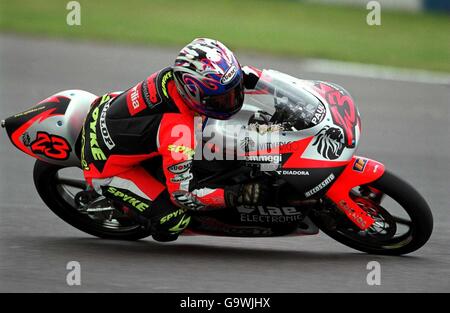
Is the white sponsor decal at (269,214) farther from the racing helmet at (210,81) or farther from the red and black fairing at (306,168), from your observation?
the racing helmet at (210,81)

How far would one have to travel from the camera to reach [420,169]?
8.90 m

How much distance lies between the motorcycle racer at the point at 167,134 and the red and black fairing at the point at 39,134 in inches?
7.3

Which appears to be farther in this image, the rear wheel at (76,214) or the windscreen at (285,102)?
the rear wheel at (76,214)

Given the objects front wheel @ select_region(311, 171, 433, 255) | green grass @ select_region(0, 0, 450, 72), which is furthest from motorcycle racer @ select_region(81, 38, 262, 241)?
green grass @ select_region(0, 0, 450, 72)

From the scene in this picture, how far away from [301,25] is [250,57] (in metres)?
3.58

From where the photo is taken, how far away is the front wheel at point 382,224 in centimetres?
577

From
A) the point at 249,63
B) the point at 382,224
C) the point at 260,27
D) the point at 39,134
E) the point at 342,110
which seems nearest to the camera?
the point at 342,110

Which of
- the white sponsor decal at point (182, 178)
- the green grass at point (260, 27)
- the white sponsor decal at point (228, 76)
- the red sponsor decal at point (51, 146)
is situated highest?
the green grass at point (260, 27)

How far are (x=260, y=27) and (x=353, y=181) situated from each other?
10.9 m

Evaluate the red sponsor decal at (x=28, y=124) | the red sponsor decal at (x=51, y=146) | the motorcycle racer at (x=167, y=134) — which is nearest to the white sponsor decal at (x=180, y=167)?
the motorcycle racer at (x=167, y=134)

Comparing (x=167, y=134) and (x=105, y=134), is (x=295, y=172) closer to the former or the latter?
(x=167, y=134)

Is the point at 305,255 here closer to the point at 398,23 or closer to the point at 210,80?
the point at 210,80

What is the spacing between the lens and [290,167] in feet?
18.5

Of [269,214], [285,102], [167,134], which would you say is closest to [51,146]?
[167,134]
